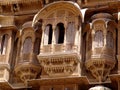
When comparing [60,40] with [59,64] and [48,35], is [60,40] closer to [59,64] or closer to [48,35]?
[48,35]

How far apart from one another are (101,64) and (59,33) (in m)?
2.53

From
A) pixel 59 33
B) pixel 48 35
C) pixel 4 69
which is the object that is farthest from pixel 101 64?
pixel 4 69

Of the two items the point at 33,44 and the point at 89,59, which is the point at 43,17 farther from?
the point at 89,59

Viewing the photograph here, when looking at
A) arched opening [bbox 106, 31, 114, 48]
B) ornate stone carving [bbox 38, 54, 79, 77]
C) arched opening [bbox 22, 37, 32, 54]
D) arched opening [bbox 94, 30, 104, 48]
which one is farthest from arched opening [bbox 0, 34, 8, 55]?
arched opening [bbox 106, 31, 114, 48]

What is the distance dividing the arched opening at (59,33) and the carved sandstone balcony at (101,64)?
1734mm

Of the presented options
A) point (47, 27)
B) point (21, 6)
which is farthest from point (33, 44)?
point (21, 6)

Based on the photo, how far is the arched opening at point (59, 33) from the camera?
17336 millimetres

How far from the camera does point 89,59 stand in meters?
16.5

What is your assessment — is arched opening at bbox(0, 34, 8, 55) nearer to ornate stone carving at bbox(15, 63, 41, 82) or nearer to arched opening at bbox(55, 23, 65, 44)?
ornate stone carving at bbox(15, 63, 41, 82)

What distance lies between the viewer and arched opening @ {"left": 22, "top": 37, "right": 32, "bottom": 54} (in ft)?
58.3

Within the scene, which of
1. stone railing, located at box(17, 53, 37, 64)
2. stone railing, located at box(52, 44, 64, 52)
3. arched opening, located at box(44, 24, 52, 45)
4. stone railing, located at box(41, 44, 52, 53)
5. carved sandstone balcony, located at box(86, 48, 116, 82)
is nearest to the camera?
carved sandstone balcony, located at box(86, 48, 116, 82)

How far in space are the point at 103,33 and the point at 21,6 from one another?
4.46 m

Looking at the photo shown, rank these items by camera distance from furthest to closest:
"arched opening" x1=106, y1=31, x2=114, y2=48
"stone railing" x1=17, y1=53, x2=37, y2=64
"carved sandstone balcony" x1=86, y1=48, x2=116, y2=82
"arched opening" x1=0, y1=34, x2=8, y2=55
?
"arched opening" x1=0, y1=34, x2=8, y2=55 < "stone railing" x1=17, y1=53, x2=37, y2=64 < "arched opening" x1=106, y1=31, x2=114, y2=48 < "carved sandstone balcony" x1=86, y1=48, x2=116, y2=82

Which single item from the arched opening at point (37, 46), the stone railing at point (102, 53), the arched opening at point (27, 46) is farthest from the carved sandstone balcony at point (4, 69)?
the stone railing at point (102, 53)
